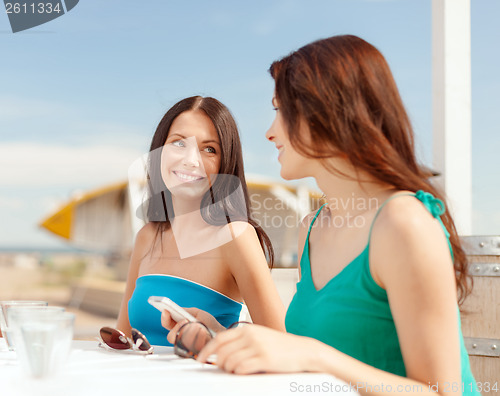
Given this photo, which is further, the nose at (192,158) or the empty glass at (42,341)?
the nose at (192,158)

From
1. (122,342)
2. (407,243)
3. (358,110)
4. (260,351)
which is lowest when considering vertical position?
(122,342)

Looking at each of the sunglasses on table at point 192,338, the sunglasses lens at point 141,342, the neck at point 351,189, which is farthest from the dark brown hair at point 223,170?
the sunglasses on table at point 192,338

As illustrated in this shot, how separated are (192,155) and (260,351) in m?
1.07

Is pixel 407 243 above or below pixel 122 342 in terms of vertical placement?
above

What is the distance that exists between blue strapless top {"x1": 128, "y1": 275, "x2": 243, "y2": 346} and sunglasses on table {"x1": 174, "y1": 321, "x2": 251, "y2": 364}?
78cm

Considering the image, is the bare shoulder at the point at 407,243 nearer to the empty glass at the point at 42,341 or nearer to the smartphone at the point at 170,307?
the smartphone at the point at 170,307

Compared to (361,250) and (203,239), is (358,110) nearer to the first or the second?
(361,250)

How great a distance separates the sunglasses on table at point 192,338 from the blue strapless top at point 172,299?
2.57ft

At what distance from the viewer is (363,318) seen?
92 centimetres

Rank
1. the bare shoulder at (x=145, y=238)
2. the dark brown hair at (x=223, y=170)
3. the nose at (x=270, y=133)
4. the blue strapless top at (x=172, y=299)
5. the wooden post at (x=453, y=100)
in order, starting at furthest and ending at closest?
the wooden post at (x=453, y=100) → the bare shoulder at (x=145, y=238) → the dark brown hair at (x=223, y=170) → the blue strapless top at (x=172, y=299) → the nose at (x=270, y=133)

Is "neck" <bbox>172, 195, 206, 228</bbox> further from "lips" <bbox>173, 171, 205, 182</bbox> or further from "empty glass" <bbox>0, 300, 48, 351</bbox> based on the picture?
"empty glass" <bbox>0, 300, 48, 351</bbox>

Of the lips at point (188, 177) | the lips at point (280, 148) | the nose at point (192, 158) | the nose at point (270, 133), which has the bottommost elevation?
the lips at point (188, 177)

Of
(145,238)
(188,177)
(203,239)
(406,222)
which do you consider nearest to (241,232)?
(203,239)

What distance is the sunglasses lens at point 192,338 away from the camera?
2.72 feet
